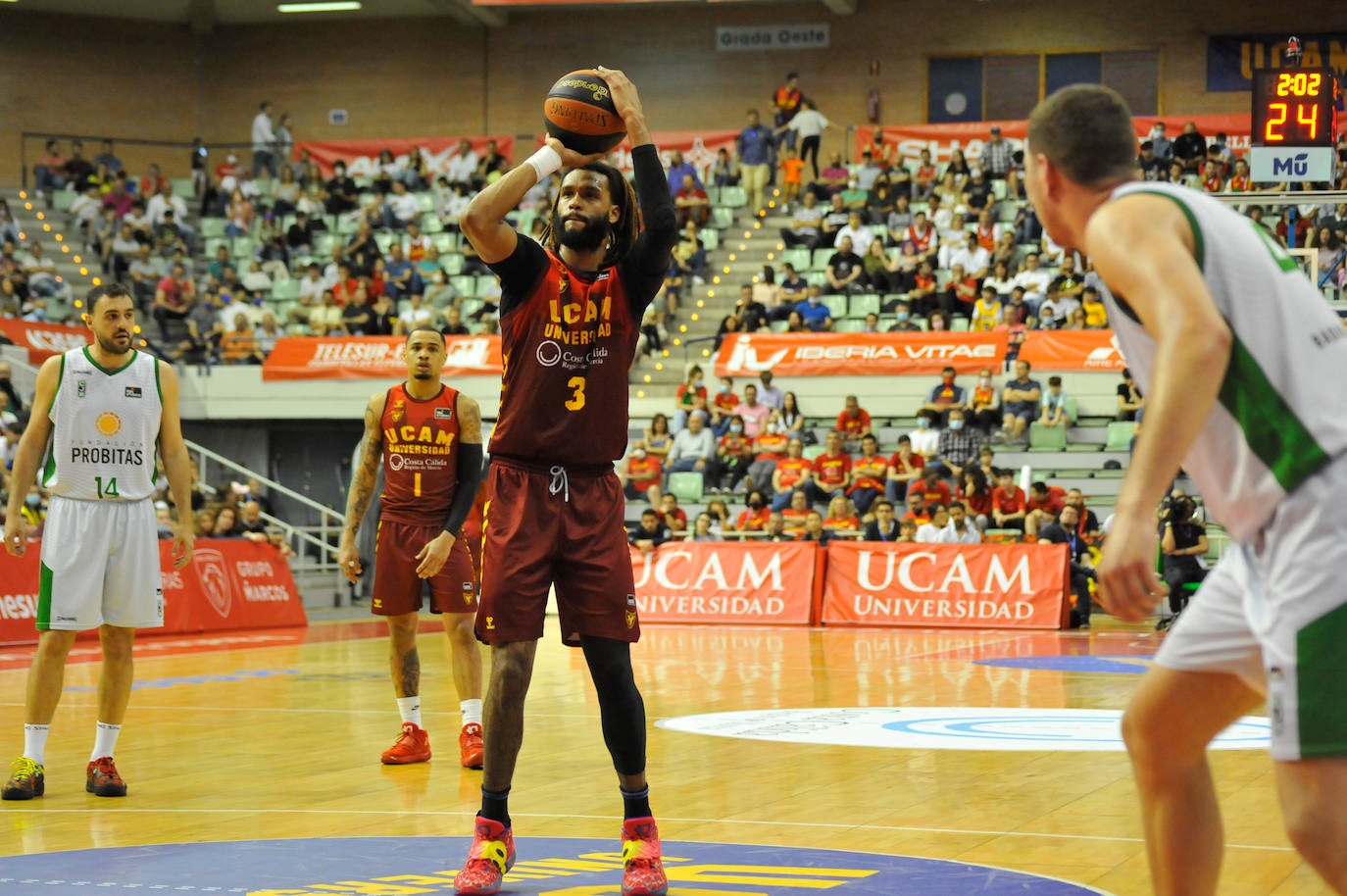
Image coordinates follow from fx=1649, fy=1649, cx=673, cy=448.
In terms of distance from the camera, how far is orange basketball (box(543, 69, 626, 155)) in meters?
4.89

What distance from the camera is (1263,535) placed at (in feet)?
9.77

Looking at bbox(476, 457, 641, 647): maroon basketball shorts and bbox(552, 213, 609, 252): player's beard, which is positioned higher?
bbox(552, 213, 609, 252): player's beard

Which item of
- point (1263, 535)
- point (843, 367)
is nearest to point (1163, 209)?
point (1263, 535)

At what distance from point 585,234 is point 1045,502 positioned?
1406 centimetres

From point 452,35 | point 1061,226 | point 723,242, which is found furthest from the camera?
point 452,35

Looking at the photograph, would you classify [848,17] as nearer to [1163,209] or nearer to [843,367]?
[843,367]

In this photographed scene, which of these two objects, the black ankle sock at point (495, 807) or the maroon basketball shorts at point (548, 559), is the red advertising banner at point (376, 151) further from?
the black ankle sock at point (495, 807)

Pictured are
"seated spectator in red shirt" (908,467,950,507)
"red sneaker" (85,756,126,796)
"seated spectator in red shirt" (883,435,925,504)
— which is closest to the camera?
"red sneaker" (85,756,126,796)

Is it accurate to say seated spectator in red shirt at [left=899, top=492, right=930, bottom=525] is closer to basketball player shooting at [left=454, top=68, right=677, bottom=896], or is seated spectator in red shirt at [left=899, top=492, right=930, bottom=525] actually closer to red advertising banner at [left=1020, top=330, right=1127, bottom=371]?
red advertising banner at [left=1020, top=330, right=1127, bottom=371]

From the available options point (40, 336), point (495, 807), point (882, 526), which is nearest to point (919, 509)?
point (882, 526)

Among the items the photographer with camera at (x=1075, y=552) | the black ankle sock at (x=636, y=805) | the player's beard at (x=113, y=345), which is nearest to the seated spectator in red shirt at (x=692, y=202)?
the photographer with camera at (x=1075, y=552)

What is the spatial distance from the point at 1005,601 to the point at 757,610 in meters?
2.73

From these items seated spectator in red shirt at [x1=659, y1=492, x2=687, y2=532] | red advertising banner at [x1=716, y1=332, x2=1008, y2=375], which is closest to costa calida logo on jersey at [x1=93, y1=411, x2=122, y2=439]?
seated spectator in red shirt at [x1=659, y1=492, x2=687, y2=532]

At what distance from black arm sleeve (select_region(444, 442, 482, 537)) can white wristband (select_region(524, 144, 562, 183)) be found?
8.57ft
